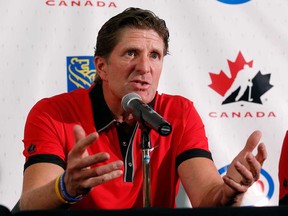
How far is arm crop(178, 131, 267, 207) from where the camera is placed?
4.21ft

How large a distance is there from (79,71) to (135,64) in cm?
48

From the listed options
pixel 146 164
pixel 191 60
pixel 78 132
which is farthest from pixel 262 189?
pixel 78 132

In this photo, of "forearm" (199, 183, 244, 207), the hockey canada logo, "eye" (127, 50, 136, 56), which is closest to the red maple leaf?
the hockey canada logo

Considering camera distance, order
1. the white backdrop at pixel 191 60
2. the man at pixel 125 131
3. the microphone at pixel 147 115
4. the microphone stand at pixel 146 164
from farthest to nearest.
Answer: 1. the white backdrop at pixel 191 60
2. the man at pixel 125 131
3. the microphone stand at pixel 146 164
4. the microphone at pixel 147 115

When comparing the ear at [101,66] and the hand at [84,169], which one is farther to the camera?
the ear at [101,66]

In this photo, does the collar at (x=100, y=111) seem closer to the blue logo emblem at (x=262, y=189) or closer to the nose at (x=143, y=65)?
the nose at (x=143, y=65)

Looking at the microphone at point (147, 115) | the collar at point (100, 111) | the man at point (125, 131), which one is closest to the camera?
the microphone at point (147, 115)

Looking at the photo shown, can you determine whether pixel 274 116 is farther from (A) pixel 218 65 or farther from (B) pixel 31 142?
(B) pixel 31 142

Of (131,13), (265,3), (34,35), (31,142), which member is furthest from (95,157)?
(265,3)

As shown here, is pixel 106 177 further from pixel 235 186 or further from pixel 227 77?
pixel 227 77

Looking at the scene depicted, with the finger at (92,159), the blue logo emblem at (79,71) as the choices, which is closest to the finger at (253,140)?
the finger at (92,159)

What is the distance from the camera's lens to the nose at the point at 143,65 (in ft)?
5.47

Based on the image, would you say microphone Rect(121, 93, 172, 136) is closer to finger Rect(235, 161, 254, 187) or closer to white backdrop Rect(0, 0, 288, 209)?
finger Rect(235, 161, 254, 187)

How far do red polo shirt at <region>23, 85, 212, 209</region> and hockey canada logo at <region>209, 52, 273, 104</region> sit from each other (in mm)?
408
